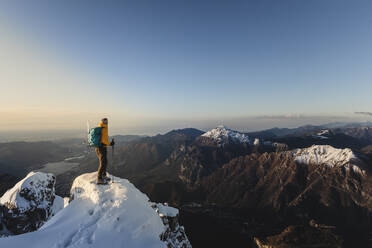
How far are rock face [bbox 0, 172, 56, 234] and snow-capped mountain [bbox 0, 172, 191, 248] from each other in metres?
39.6

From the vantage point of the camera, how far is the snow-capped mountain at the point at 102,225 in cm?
1048

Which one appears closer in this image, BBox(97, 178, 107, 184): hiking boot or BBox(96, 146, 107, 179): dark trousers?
BBox(97, 178, 107, 184): hiking boot

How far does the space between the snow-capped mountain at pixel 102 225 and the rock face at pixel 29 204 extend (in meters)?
39.6

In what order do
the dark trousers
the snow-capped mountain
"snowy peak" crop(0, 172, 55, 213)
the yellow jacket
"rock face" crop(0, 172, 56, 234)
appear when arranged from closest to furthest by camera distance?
the snow-capped mountain, the yellow jacket, the dark trousers, "rock face" crop(0, 172, 56, 234), "snowy peak" crop(0, 172, 55, 213)

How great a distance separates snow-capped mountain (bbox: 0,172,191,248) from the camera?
10.5 meters

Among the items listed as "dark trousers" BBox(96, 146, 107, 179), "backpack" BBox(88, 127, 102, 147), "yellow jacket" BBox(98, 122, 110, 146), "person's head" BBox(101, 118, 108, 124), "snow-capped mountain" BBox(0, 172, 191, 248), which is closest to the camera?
"snow-capped mountain" BBox(0, 172, 191, 248)

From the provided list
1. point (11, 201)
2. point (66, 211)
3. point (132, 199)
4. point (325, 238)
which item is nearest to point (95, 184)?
point (66, 211)

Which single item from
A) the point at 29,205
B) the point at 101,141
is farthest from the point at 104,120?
the point at 29,205

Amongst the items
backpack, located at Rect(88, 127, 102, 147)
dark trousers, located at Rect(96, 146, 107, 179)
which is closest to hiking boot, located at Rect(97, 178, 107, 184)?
dark trousers, located at Rect(96, 146, 107, 179)

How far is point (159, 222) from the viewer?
12.9 meters

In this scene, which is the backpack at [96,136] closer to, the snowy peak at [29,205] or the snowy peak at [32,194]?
the snowy peak at [29,205]

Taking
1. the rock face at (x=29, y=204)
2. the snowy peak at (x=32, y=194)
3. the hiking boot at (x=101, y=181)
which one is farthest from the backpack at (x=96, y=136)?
the snowy peak at (x=32, y=194)

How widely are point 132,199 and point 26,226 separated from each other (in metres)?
46.8

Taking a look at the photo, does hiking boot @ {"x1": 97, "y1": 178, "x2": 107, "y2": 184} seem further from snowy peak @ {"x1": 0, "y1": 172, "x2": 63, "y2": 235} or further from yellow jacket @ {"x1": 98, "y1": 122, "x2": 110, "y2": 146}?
snowy peak @ {"x1": 0, "y1": 172, "x2": 63, "y2": 235}
